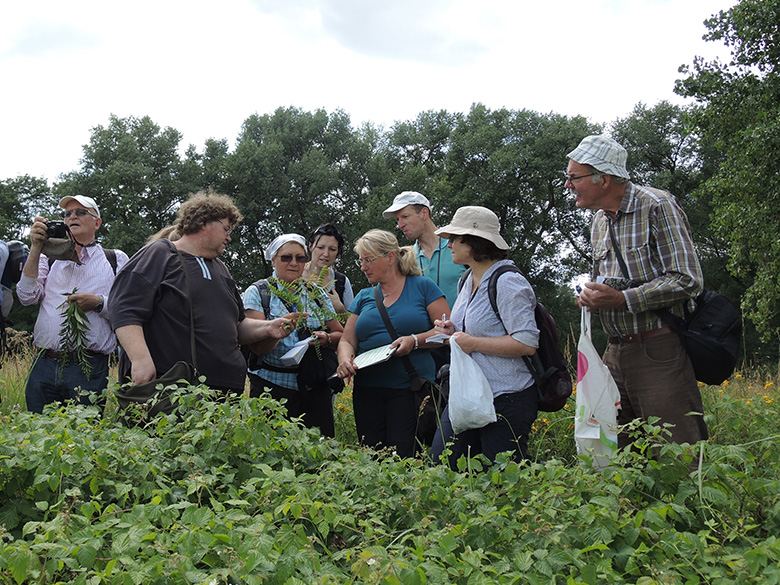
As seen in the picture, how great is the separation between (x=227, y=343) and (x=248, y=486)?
5.68 ft

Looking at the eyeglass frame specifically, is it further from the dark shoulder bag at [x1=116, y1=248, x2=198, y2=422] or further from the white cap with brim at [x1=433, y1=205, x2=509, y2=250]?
the white cap with brim at [x1=433, y1=205, x2=509, y2=250]

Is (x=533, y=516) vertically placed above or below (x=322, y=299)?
below

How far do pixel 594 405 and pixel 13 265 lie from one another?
4.07 meters

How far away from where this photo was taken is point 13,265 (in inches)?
192

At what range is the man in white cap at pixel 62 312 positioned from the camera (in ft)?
15.2

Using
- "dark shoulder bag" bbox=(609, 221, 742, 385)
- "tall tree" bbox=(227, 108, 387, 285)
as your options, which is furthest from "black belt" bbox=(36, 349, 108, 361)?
"tall tree" bbox=(227, 108, 387, 285)

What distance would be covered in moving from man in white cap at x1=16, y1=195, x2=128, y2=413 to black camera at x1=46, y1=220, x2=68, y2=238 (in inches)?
1.3

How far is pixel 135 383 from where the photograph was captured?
3.57 m

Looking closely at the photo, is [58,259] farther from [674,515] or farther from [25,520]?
[674,515]

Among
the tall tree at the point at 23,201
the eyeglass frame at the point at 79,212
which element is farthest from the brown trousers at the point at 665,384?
the tall tree at the point at 23,201

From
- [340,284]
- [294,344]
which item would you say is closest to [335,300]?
[340,284]

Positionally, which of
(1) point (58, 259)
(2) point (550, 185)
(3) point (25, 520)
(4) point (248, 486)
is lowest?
(3) point (25, 520)

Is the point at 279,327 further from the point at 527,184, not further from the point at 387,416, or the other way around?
the point at 527,184

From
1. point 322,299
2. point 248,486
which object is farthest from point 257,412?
point 322,299
